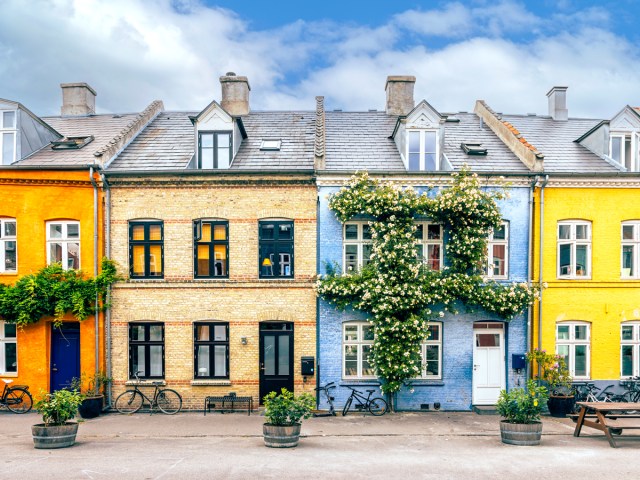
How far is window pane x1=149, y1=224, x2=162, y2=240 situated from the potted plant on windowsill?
38.2 ft

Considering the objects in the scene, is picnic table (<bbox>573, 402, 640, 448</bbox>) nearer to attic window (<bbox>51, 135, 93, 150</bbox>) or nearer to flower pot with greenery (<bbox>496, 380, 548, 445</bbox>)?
flower pot with greenery (<bbox>496, 380, 548, 445</bbox>)

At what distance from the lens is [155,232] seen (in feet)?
56.5

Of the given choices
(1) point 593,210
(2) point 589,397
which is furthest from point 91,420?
(1) point 593,210

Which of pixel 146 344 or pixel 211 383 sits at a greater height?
pixel 146 344

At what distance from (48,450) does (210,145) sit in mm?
9862

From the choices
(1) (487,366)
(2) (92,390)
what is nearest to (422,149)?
(1) (487,366)

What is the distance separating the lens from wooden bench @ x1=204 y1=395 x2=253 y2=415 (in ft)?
54.0

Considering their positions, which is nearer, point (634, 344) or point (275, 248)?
point (275, 248)

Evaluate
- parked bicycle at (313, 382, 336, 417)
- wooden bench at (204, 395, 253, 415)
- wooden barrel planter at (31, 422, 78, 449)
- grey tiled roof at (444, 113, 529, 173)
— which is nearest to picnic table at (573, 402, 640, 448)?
parked bicycle at (313, 382, 336, 417)

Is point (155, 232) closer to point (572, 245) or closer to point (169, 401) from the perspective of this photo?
point (169, 401)

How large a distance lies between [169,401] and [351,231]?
24.3 ft

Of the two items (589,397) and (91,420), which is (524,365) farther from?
(91,420)

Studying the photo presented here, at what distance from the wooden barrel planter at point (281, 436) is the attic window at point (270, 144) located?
958cm

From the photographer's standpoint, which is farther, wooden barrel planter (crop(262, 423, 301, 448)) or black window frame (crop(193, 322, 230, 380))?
black window frame (crop(193, 322, 230, 380))
